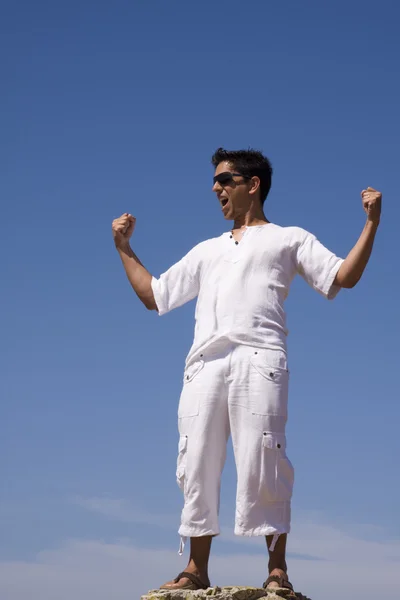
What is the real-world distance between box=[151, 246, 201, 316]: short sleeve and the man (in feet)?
0.89

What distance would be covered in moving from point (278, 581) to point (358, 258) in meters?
2.67

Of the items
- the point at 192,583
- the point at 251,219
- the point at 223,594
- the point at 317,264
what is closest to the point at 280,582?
the point at 223,594

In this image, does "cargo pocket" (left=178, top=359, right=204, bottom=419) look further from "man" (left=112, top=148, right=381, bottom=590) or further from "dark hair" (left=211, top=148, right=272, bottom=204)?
"dark hair" (left=211, top=148, right=272, bottom=204)

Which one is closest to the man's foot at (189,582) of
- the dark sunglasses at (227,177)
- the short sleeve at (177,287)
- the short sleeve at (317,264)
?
the short sleeve at (177,287)

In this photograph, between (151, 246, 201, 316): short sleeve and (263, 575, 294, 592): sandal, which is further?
(151, 246, 201, 316): short sleeve

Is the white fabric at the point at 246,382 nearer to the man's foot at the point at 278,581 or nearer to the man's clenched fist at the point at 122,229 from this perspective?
the man's foot at the point at 278,581

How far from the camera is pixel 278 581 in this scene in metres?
7.17

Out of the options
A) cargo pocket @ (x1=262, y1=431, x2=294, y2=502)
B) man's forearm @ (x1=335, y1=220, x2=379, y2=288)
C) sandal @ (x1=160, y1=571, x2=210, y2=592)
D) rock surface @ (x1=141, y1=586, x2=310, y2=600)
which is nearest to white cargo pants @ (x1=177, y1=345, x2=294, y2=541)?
cargo pocket @ (x1=262, y1=431, x2=294, y2=502)

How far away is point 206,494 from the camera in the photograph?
23.8ft

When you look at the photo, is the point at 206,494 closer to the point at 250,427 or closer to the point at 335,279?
the point at 250,427

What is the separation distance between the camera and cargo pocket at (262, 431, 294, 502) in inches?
281

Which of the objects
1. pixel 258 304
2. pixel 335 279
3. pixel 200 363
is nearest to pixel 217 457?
pixel 200 363

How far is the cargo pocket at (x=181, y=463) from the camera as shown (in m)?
7.39

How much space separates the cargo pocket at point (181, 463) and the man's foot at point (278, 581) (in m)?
1.00
